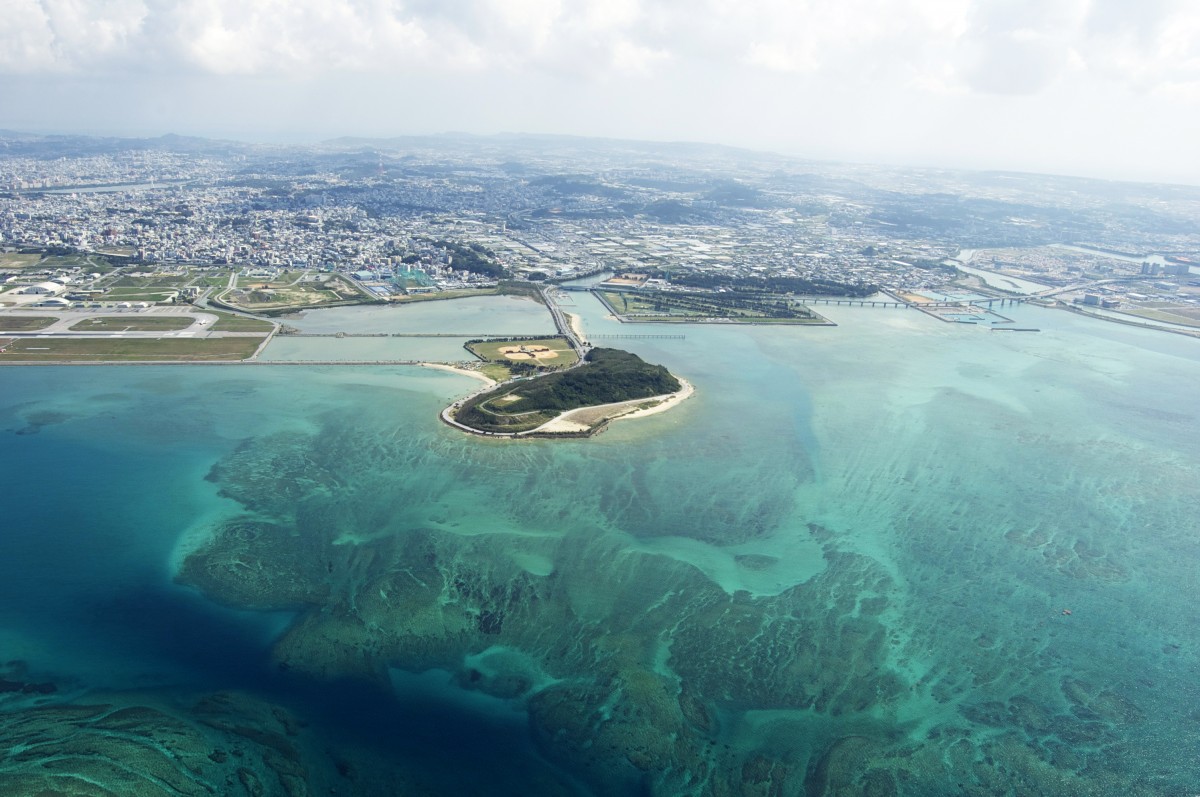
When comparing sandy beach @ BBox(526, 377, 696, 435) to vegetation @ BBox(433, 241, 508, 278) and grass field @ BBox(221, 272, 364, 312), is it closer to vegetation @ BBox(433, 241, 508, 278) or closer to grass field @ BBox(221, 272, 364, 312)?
grass field @ BBox(221, 272, 364, 312)

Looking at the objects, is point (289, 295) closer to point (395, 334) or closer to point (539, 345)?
point (395, 334)

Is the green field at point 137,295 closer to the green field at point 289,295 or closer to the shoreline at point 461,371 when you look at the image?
the green field at point 289,295

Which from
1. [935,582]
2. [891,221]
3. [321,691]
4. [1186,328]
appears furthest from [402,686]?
[891,221]

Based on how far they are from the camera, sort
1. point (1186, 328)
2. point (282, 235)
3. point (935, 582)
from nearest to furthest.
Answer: point (935, 582), point (1186, 328), point (282, 235)

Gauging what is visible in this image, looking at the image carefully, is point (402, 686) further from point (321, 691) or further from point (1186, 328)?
point (1186, 328)

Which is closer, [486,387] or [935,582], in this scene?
[935,582]

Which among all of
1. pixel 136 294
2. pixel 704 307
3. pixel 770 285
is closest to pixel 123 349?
pixel 136 294

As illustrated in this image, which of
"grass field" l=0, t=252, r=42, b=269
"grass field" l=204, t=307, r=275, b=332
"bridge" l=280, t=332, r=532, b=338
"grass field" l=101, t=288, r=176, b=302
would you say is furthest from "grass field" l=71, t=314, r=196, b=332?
"grass field" l=0, t=252, r=42, b=269

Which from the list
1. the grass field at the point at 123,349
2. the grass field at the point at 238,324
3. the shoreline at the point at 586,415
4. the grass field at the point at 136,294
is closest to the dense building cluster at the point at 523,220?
the grass field at the point at 136,294
